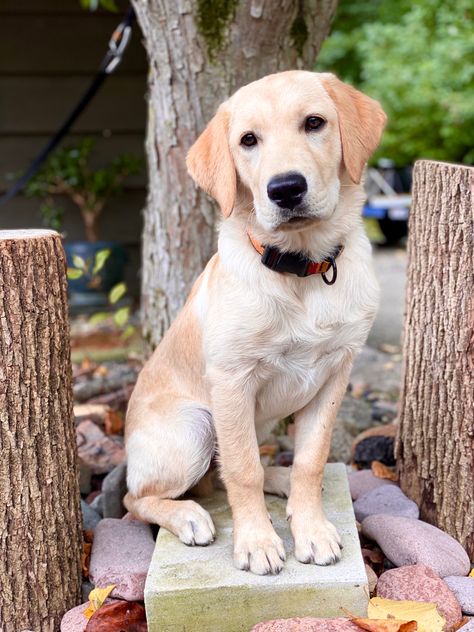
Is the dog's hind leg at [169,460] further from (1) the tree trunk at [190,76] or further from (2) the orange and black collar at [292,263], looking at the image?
(1) the tree trunk at [190,76]

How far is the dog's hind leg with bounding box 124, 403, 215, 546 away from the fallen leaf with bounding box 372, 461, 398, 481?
0.90 m

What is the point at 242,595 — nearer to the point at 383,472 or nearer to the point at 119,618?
the point at 119,618

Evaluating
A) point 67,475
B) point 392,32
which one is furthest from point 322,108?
point 392,32

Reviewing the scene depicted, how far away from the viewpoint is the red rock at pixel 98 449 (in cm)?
360

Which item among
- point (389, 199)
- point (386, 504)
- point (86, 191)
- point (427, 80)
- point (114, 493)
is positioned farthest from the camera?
point (427, 80)

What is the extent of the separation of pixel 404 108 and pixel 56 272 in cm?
1363

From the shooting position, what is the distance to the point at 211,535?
2604mm

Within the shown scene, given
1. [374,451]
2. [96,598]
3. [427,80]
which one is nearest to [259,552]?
[96,598]

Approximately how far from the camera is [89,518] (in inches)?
122

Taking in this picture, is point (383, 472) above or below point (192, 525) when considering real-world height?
below

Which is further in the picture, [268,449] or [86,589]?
[268,449]

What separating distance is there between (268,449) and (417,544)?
3.58 feet

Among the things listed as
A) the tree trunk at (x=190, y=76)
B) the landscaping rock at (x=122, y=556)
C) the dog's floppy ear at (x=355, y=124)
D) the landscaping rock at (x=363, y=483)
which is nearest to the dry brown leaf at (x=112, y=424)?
the tree trunk at (x=190, y=76)

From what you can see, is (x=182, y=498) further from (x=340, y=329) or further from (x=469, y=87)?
(x=469, y=87)
